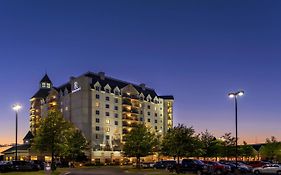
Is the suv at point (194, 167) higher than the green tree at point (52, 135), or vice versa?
the green tree at point (52, 135)

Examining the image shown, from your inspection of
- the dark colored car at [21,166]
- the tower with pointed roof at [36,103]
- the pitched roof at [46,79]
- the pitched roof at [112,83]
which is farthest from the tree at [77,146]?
the pitched roof at [46,79]

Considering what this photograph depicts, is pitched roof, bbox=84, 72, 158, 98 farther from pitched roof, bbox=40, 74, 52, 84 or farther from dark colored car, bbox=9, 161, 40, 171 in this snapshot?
dark colored car, bbox=9, 161, 40, 171

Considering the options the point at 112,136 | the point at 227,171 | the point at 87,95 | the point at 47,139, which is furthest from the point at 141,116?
the point at 227,171

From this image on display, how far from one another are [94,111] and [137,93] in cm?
2579

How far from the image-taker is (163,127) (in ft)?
522

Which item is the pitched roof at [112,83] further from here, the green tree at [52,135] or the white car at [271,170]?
the white car at [271,170]

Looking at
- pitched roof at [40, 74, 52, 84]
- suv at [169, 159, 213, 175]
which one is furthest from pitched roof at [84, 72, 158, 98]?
suv at [169, 159, 213, 175]

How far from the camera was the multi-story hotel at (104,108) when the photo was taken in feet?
411

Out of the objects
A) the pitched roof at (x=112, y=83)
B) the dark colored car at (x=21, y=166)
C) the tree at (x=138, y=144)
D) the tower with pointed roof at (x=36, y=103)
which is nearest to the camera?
the dark colored car at (x=21, y=166)

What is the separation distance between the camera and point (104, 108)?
131 meters

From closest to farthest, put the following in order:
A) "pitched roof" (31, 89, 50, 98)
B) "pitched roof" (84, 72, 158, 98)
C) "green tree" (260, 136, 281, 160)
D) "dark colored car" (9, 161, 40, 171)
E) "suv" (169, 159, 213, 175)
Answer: "suv" (169, 159, 213, 175) → "dark colored car" (9, 161, 40, 171) → "green tree" (260, 136, 281, 160) → "pitched roof" (84, 72, 158, 98) → "pitched roof" (31, 89, 50, 98)

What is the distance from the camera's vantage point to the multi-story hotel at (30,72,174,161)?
125 m

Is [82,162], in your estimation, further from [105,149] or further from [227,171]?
[227,171]

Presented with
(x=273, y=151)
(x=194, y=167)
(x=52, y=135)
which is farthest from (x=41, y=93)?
(x=194, y=167)
